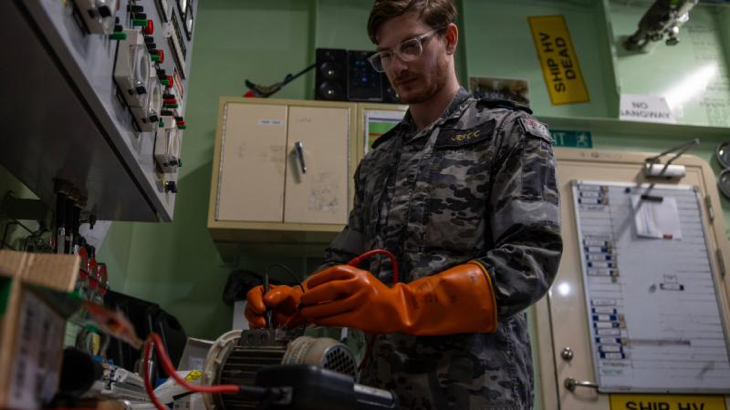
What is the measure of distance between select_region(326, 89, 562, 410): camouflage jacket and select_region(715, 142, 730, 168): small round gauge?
101 inches

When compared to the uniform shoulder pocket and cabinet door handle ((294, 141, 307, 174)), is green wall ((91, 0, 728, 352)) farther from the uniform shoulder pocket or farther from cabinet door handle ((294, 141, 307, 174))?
the uniform shoulder pocket

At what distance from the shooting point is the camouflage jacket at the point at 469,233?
3.55 feet

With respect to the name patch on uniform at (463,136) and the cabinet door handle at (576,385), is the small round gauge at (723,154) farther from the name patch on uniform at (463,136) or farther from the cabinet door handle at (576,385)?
the name patch on uniform at (463,136)

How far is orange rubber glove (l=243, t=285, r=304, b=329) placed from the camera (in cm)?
113

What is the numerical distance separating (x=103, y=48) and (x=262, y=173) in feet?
5.14

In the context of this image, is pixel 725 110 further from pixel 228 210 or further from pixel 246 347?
pixel 246 347

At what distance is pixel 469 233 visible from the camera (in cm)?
121

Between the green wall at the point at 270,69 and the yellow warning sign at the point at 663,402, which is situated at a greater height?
the green wall at the point at 270,69

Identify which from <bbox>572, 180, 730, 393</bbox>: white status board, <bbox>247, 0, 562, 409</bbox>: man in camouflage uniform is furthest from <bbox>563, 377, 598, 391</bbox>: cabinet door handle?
<bbox>247, 0, 562, 409</bbox>: man in camouflage uniform

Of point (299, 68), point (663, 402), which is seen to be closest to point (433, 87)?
point (299, 68)

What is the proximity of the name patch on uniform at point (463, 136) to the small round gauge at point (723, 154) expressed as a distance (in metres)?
2.64

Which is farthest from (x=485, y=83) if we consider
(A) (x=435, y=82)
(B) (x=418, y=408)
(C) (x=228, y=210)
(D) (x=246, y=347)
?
(D) (x=246, y=347)

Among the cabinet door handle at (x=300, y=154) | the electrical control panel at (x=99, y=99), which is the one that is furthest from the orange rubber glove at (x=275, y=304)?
the cabinet door handle at (x=300, y=154)

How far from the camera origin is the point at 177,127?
1688mm
